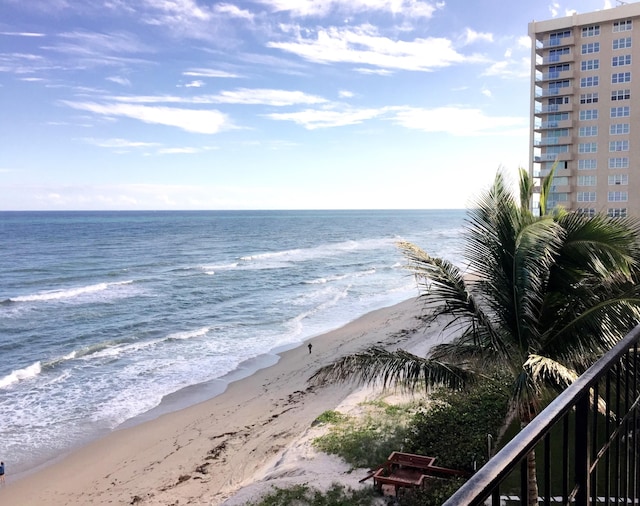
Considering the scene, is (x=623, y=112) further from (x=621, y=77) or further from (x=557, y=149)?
(x=557, y=149)

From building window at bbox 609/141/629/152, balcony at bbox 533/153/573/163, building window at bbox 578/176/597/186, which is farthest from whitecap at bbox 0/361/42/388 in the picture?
building window at bbox 609/141/629/152

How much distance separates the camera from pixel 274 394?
22391 millimetres

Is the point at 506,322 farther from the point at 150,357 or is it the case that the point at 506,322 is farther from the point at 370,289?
the point at 370,289

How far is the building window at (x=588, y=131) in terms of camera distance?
52000 mm

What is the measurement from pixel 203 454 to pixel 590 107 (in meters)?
49.1

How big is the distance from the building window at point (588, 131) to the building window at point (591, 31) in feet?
27.3

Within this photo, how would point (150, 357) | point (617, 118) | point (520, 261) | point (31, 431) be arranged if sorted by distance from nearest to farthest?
1. point (520, 261)
2. point (31, 431)
3. point (150, 357)
4. point (617, 118)

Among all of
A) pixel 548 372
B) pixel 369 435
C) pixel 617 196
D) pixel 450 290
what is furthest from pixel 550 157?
pixel 548 372

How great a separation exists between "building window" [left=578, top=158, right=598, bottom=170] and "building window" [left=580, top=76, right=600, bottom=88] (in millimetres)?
6852

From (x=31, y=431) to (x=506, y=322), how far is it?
54.4ft

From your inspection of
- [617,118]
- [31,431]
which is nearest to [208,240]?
[617,118]

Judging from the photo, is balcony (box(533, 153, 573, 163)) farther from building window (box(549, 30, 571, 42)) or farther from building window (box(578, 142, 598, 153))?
building window (box(549, 30, 571, 42))

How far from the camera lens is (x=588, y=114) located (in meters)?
52.2

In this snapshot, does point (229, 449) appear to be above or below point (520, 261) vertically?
below
